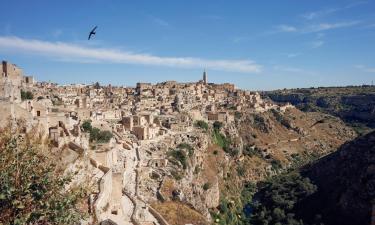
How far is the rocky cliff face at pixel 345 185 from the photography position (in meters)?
43.2

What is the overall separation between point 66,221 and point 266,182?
55.1 m

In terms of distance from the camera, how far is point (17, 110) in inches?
749

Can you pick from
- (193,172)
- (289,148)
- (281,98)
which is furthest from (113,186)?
(281,98)

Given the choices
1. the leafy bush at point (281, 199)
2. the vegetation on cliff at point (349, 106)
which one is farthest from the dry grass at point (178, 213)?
the vegetation on cliff at point (349, 106)

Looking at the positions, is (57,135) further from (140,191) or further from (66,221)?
(66,221)

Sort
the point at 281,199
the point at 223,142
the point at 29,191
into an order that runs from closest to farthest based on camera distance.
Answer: the point at 29,191 → the point at 281,199 → the point at 223,142

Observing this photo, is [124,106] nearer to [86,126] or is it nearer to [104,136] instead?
[86,126]

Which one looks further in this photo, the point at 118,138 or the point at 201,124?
the point at 201,124

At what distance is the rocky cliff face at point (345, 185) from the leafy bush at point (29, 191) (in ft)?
123

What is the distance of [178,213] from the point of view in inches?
1169

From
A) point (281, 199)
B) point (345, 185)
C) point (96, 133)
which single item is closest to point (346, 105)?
point (345, 185)

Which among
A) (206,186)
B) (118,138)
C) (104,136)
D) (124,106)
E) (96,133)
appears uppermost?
(124,106)

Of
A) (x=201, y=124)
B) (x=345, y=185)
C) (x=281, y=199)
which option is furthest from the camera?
(x=201, y=124)

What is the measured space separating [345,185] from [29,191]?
4484 centimetres
